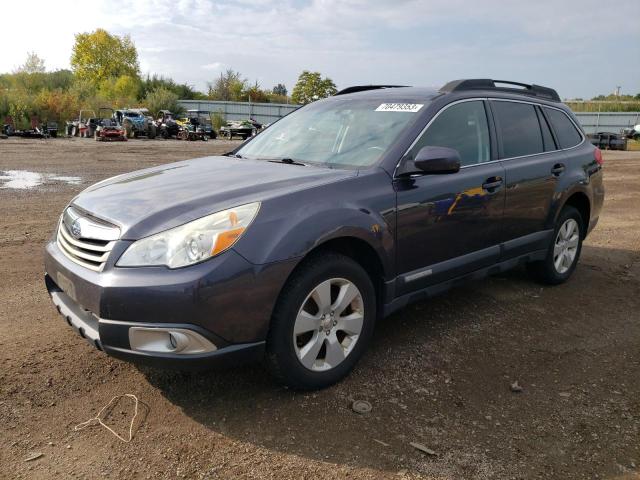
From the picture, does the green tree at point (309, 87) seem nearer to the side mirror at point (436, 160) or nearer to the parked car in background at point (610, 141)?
the parked car in background at point (610, 141)

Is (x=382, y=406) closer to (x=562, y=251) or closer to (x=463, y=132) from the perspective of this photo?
(x=463, y=132)

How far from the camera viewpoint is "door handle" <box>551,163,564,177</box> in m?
4.63

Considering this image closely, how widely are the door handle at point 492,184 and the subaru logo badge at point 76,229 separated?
8.74 ft

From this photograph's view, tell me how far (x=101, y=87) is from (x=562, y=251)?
66.3 metres

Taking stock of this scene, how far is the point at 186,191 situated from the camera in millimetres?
3051

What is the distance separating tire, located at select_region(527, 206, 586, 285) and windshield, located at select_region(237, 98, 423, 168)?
209cm

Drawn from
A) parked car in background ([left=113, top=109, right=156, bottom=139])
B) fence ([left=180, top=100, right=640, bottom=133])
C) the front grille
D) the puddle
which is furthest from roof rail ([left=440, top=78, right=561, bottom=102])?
fence ([left=180, top=100, right=640, bottom=133])

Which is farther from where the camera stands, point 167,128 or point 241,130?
point 241,130

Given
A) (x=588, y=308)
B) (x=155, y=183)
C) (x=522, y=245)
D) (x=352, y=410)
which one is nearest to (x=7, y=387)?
(x=155, y=183)

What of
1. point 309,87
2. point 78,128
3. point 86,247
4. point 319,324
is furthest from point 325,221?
point 309,87

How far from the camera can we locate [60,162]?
16.5m

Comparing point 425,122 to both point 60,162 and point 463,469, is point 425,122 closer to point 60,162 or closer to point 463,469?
point 463,469

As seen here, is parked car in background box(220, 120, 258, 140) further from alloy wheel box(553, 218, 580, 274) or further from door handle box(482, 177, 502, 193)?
door handle box(482, 177, 502, 193)

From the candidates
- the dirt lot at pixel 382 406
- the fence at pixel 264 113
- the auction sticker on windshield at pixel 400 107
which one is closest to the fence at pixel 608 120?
the fence at pixel 264 113
